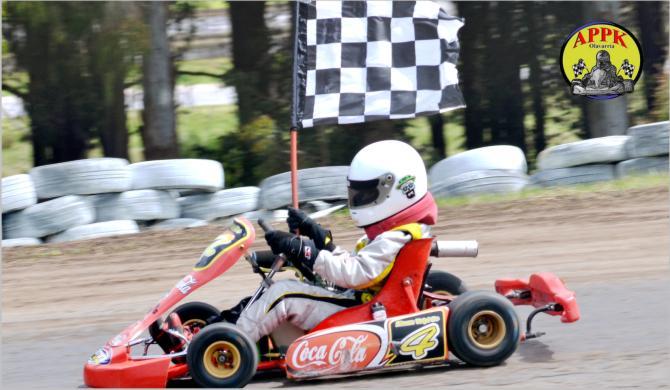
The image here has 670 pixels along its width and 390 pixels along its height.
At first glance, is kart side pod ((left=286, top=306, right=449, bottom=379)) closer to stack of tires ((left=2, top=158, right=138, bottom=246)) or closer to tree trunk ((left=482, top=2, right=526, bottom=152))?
stack of tires ((left=2, top=158, right=138, bottom=246))

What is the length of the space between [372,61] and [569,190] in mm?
3449

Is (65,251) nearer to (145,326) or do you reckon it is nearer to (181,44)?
(145,326)

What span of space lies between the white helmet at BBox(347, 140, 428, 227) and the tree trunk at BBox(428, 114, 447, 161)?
8.30m

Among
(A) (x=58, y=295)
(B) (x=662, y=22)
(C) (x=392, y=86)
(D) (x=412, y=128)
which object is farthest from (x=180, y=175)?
(B) (x=662, y=22)

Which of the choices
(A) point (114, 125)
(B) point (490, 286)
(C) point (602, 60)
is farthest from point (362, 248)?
(A) point (114, 125)

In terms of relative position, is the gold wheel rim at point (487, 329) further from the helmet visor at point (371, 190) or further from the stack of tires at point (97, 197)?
the stack of tires at point (97, 197)

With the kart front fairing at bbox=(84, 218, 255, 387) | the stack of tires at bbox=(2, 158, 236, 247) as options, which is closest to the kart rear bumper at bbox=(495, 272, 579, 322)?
the kart front fairing at bbox=(84, 218, 255, 387)

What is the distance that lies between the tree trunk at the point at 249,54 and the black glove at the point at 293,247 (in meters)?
8.21

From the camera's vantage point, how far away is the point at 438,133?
1302cm

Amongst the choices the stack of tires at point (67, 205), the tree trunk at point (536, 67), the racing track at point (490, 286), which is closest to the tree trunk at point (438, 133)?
the tree trunk at point (536, 67)

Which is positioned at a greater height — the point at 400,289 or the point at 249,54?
the point at 249,54

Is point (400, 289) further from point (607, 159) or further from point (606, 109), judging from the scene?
point (606, 109)

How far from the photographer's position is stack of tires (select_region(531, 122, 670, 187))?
9.48 metres

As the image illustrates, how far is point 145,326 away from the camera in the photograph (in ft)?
14.8
